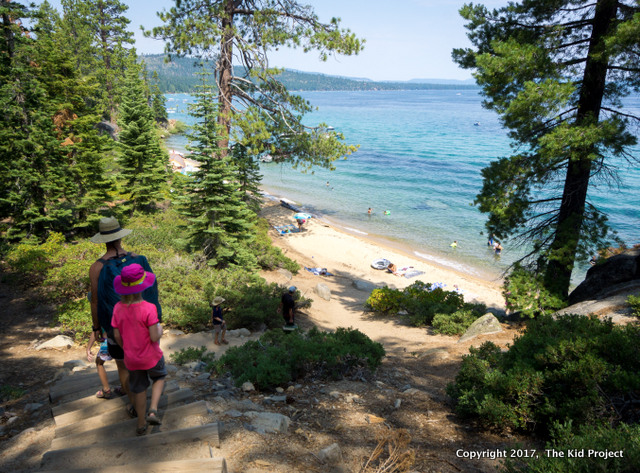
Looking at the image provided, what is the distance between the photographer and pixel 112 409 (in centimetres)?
416

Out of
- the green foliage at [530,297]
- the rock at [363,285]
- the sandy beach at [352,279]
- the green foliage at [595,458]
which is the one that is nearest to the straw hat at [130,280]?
the green foliage at [595,458]

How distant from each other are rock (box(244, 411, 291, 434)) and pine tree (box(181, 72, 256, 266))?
9.83 meters

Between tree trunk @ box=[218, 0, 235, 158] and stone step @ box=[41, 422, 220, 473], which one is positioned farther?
tree trunk @ box=[218, 0, 235, 158]

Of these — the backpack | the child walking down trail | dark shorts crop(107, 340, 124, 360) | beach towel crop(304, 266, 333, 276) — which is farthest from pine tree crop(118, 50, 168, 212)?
the child walking down trail

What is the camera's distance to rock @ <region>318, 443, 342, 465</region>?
3.71 metres

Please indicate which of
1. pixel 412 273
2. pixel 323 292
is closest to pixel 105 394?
pixel 323 292

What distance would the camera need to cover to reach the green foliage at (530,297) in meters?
9.66

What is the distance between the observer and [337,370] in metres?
6.38

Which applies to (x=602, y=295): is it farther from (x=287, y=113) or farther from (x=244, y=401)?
(x=287, y=113)

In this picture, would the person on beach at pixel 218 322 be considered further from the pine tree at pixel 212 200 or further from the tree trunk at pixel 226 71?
the tree trunk at pixel 226 71

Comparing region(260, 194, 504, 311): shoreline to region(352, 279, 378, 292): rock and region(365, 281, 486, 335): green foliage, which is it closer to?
region(352, 279, 378, 292): rock

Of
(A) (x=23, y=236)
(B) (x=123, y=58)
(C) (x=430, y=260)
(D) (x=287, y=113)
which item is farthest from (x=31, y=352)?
(B) (x=123, y=58)

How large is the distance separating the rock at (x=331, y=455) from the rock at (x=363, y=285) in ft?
47.6

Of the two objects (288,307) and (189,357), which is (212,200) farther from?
(189,357)
